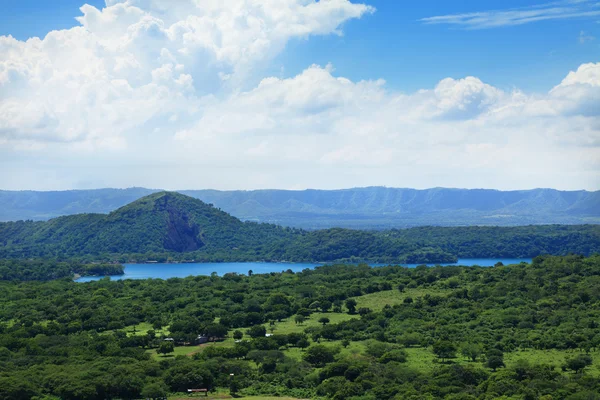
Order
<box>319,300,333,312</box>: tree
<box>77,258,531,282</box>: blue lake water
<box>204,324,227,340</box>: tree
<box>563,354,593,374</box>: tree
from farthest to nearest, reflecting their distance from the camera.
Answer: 1. <box>77,258,531,282</box>: blue lake water
2. <box>319,300,333,312</box>: tree
3. <box>204,324,227,340</box>: tree
4. <box>563,354,593,374</box>: tree

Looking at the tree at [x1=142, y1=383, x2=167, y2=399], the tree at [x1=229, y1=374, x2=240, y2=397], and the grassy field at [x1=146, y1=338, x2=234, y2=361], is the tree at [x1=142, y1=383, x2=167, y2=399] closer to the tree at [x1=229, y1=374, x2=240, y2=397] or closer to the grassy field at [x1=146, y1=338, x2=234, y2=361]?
the tree at [x1=229, y1=374, x2=240, y2=397]

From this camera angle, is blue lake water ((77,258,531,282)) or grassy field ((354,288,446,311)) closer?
grassy field ((354,288,446,311))

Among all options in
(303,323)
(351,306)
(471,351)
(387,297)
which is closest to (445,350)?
(471,351)

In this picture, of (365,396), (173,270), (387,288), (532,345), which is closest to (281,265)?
(173,270)

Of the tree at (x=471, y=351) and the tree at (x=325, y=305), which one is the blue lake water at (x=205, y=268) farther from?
the tree at (x=471, y=351)

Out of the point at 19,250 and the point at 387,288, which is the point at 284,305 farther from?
the point at 19,250

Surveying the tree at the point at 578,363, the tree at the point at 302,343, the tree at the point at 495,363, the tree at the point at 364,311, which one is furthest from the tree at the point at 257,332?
the tree at the point at 578,363

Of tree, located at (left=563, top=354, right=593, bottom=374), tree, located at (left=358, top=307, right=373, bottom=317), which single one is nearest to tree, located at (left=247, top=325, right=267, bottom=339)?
tree, located at (left=358, top=307, right=373, bottom=317)
